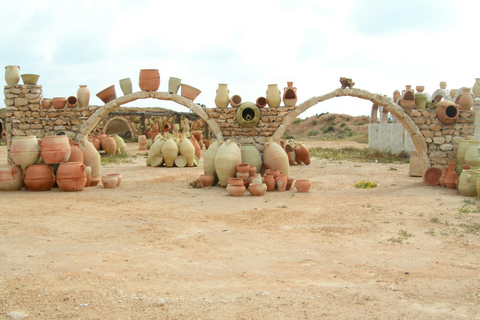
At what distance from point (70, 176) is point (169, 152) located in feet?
15.5

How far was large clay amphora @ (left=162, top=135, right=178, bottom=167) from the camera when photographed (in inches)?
504

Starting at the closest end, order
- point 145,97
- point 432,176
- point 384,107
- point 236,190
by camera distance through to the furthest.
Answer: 1. point 236,190
2. point 432,176
3. point 384,107
4. point 145,97

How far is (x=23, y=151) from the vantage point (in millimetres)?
8203

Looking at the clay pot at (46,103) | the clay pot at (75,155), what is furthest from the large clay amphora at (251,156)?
the clay pot at (46,103)

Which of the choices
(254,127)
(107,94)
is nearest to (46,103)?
→ (107,94)

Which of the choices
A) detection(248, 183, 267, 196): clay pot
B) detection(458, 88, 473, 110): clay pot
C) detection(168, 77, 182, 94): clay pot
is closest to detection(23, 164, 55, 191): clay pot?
detection(168, 77, 182, 94): clay pot

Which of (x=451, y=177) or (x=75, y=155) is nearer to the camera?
(x=451, y=177)

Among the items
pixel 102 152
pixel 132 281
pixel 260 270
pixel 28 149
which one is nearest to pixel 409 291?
pixel 260 270

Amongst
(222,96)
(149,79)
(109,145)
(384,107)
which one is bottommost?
(109,145)

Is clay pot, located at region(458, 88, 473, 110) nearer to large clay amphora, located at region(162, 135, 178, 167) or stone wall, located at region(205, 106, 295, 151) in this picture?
stone wall, located at region(205, 106, 295, 151)

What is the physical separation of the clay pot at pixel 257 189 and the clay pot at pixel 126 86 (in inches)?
149

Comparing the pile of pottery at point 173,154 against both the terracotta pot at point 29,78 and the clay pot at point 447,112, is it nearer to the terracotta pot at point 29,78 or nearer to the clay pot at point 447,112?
the terracotta pot at point 29,78

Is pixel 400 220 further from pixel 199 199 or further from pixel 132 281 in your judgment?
pixel 132 281

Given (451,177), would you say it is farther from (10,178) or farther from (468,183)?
(10,178)
